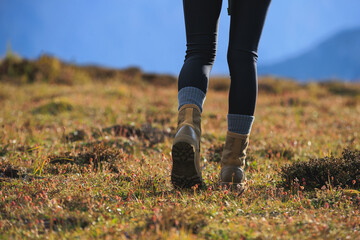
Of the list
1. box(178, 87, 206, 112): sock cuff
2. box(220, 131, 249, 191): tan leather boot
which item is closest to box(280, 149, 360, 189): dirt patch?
box(220, 131, 249, 191): tan leather boot

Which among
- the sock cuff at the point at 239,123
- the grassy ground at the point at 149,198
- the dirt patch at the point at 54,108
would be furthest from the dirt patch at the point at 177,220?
the dirt patch at the point at 54,108

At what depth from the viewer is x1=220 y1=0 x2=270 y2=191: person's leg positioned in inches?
89.7

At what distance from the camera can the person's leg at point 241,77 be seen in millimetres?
2277

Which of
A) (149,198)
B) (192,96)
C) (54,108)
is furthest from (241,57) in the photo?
(54,108)

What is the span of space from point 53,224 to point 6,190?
2.97 feet

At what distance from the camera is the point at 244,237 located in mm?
1693

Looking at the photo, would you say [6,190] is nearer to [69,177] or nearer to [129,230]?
[69,177]

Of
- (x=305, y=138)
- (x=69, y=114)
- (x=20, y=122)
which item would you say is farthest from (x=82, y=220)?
(x=69, y=114)

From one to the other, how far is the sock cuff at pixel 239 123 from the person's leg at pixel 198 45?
0.90ft

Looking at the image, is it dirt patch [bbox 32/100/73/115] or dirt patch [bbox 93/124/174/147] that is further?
dirt patch [bbox 32/100/73/115]

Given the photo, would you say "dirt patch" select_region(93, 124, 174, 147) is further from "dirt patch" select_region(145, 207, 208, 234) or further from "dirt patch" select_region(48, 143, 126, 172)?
"dirt patch" select_region(145, 207, 208, 234)

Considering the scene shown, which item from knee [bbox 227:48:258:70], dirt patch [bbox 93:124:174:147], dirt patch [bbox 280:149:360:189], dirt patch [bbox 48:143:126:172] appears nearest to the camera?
knee [bbox 227:48:258:70]

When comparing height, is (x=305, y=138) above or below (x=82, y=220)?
above

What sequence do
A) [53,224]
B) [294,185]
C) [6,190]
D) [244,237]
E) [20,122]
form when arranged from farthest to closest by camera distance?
1. [20,122]
2. [294,185]
3. [6,190]
4. [53,224]
5. [244,237]
